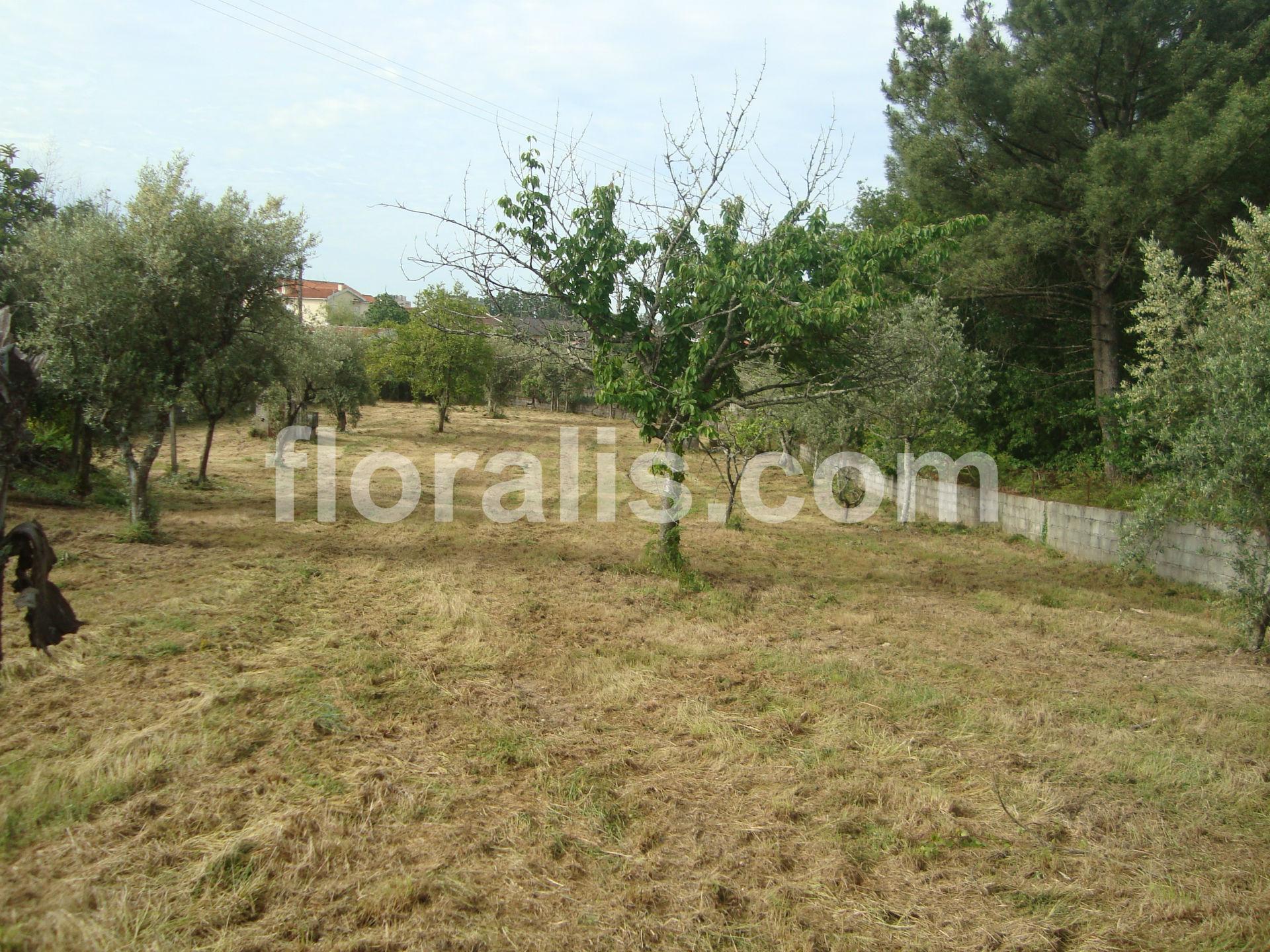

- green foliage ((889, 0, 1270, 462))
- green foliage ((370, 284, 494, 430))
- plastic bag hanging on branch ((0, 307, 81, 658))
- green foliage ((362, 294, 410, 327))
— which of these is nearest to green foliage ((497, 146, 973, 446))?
plastic bag hanging on branch ((0, 307, 81, 658))

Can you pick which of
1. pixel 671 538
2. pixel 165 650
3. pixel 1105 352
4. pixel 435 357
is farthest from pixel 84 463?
pixel 435 357

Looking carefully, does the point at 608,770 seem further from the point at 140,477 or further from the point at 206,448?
the point at 206,448

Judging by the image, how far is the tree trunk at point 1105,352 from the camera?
15961 mm

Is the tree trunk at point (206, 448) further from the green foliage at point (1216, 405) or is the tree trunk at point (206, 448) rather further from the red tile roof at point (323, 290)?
the red tile roof at point (323, 290)

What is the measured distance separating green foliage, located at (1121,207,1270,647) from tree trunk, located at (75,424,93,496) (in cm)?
1404

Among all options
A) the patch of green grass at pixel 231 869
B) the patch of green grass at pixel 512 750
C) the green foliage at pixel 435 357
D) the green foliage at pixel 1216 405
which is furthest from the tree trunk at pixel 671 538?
the green foliage at pixel 435 357

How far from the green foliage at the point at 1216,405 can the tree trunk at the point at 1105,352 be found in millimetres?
3948

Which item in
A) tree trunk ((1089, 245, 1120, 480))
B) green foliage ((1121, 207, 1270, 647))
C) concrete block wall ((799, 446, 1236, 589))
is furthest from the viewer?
tree trunk ((1089, 245, 1120, 480))

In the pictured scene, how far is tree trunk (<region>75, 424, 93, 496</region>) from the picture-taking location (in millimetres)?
11648

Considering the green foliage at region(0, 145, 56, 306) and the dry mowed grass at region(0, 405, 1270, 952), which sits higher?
the green foliage at region(0, 145, 56, 306)

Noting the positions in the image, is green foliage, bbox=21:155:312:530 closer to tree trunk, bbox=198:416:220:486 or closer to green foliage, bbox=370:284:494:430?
tree trunk, bbox=198:416:220:486

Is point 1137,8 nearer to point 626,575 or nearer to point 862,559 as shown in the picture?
point 862,559

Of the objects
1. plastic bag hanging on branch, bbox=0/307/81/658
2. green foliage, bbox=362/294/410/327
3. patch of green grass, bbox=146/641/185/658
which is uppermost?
green foliage, bbox=362/294/410/327

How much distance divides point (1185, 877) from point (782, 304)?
19.5ft
